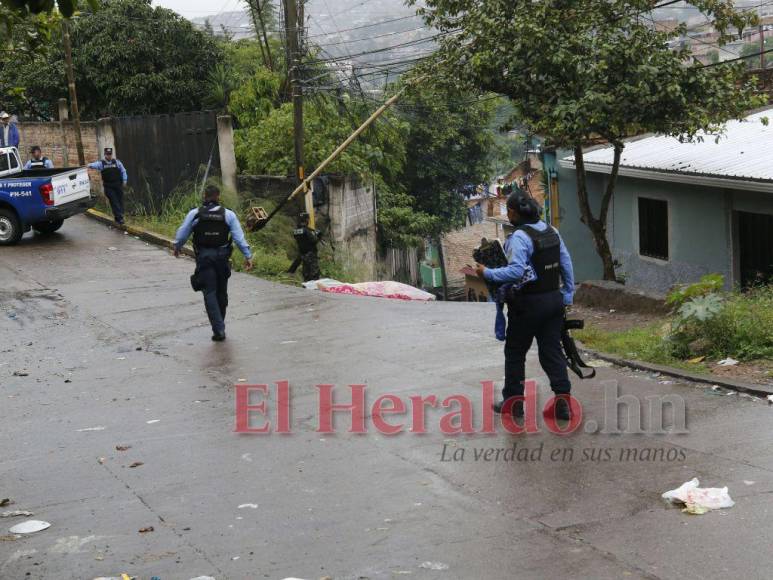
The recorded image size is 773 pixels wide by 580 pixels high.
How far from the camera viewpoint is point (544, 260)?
6.92 metres

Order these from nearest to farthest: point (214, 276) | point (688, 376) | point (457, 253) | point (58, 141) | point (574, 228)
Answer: point (688, 376), point (214, 276), point (574, 228), point (58, 141), point (457, 253)

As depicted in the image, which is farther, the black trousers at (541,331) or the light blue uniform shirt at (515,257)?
the black trousers at (541,331)

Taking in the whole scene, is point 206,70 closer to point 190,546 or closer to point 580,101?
point 580,101

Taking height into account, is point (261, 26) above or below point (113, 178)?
above

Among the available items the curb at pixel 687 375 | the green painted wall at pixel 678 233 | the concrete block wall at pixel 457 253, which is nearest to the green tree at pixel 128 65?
the green painted wall at pixel 678 233

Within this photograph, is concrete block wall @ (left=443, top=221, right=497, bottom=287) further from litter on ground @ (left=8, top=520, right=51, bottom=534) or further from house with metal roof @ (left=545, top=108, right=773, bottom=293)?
litter on ground @ (left=8, top=520, right=51, bottom=534)

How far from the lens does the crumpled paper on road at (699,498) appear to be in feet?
17.8

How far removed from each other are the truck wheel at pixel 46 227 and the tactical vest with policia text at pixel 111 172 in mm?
1302

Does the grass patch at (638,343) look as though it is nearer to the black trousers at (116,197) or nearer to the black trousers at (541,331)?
the black trousers at (541,331)

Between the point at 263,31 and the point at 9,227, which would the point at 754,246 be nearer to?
the point at 9,227

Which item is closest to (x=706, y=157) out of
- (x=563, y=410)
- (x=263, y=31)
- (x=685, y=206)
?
(x=685, y=206)

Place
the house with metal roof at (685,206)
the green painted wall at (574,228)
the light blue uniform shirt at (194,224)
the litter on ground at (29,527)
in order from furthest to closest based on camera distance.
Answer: the green painted wall at (574,228)
the house with metal roof at (685,206)
the light blue uniform shirt at (194,224)
the litter on ground at (29,527)

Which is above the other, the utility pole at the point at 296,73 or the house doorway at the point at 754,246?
the utility pole at the point at 296,73

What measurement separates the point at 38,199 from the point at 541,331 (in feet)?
44.0
